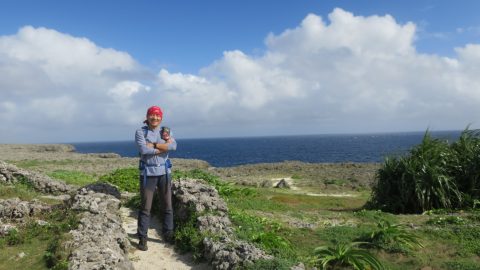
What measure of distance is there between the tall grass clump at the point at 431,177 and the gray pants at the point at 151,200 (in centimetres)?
1037

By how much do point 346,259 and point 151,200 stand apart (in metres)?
4.91

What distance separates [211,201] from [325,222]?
13.3 feet

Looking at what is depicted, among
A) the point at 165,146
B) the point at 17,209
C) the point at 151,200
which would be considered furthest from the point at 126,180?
the point at 165,146

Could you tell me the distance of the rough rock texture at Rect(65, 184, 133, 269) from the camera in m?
8.30

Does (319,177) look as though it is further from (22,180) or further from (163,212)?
(163,212)

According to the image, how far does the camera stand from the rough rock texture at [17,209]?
12.5 meters

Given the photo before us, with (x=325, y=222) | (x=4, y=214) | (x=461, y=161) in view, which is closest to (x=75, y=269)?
(x=4, y=214)

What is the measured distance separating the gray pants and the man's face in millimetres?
1345

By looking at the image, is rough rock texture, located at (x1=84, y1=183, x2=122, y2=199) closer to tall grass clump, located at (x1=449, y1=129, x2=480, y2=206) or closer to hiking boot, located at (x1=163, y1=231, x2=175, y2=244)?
hiking boot, located at (x1=163, y1=231, x2=175, y2=244)

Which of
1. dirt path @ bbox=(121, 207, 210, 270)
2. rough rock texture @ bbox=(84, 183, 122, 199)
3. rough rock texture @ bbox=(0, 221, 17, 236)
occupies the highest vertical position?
rough rock texture @ bbox=(84, 183, 122, 199)

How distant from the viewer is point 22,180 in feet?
60.3

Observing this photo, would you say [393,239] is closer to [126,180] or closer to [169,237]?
[169,237]

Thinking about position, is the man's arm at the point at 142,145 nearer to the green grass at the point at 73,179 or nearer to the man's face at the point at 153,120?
the man's face at the point at 153,120

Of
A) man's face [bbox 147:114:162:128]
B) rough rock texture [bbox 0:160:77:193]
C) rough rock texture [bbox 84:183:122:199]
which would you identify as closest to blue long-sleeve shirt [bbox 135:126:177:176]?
man's face [bbox 147:114:162:128]
